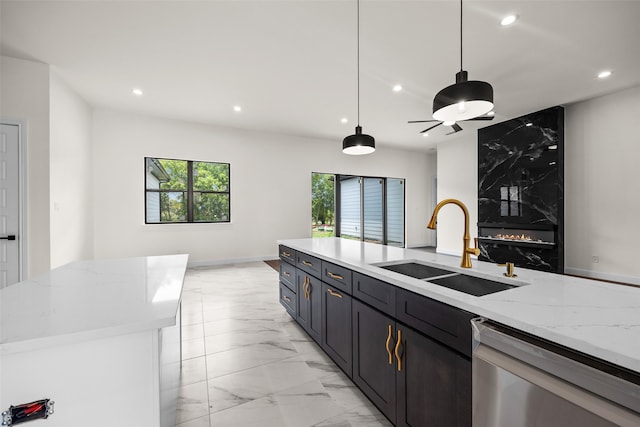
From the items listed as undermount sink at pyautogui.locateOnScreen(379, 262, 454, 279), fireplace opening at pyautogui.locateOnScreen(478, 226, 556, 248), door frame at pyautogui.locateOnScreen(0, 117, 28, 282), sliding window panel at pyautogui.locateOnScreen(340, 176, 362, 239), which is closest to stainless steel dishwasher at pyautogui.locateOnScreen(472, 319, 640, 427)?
undermount sink at pyautogui.locateOnScreen(379, 262, 454, 279)

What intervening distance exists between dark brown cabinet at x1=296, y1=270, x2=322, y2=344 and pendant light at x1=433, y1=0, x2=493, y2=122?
1.61 m

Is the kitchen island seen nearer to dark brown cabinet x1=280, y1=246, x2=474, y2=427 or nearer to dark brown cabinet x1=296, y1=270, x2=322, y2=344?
dark brown cabinet x1=280, y1=246, x2=474, y2=427

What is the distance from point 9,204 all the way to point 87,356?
4.03m

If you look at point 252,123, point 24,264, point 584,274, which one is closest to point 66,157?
point 24,264

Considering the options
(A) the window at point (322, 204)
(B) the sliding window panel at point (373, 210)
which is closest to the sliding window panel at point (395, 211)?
(B) the sliding window panel at point (373, 210)

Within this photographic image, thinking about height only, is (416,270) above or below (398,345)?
above

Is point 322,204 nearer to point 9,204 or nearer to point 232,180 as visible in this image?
point 232,180

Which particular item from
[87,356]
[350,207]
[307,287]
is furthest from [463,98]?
[350,207]

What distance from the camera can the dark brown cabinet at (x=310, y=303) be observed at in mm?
2275

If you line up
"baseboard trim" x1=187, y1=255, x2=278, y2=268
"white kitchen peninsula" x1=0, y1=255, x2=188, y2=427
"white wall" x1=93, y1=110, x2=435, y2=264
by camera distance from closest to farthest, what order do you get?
"white kitchen peninsula" x1=0, y1=255, x2=188, y2=427 < "white wall" x1=93, y1=110, x2=435, y2=264 < "baseboard trim" x1=187, y1=255, x2=278, y2=268

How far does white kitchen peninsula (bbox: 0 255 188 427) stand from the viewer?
786 mm

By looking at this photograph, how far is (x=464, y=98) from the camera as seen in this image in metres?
1.78

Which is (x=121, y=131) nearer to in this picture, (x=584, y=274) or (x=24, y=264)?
(x=24, y=264)

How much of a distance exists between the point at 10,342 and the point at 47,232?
383 centimetres
